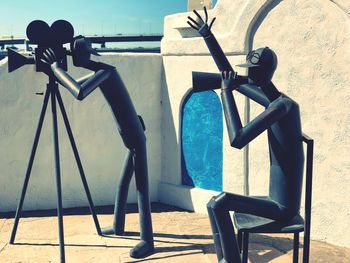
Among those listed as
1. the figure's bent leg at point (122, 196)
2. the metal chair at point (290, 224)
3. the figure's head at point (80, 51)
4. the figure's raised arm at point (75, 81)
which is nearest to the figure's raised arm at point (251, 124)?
the metal chair at point (290, 224)

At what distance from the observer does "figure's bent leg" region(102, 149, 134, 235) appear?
5.07 meters

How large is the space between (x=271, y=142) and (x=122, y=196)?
7.85ft

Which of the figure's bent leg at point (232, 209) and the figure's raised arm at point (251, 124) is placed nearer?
the figure's raised arm at point (251, 124)

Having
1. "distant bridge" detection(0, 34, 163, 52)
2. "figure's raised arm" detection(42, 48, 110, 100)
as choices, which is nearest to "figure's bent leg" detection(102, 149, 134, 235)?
"figure's raised arm" detection(42, 48, 110, 100)

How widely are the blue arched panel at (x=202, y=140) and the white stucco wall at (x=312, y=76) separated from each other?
22cm

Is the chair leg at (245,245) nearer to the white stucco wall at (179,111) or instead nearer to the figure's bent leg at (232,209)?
the figure's bent leg at (232,209)

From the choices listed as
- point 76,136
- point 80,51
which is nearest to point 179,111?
point 76,136

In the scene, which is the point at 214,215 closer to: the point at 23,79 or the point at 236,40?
the point at 236,40

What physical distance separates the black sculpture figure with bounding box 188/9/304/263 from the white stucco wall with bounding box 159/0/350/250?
1847 millimetres

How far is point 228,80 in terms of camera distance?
3.30m

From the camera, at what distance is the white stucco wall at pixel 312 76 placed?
4.90 m

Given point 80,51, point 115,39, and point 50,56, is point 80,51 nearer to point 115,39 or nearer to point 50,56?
point 50,56

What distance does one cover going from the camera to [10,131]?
→ 635 centimetres

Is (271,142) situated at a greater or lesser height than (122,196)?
greater
